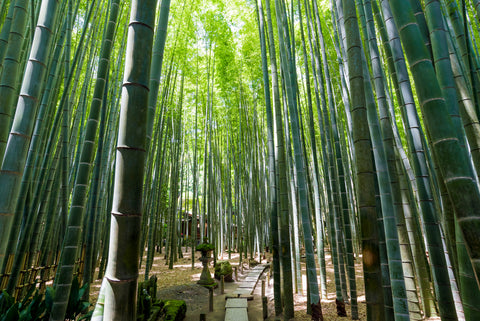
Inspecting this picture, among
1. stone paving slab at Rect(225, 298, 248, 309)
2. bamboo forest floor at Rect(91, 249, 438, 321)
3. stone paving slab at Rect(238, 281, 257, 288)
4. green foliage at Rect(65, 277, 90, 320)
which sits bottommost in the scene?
bamboo forest floor at Rect(91, 249, 438, 321)

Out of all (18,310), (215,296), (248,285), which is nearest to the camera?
(18,310)

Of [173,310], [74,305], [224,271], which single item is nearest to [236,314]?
[173,310]

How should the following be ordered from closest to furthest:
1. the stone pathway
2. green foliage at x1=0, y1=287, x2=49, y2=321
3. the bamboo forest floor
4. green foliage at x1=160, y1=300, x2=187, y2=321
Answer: green foliage at x1=0, y1=287, x2=49, y2=321, green foliage at x1=160, y1=300, x2=187, y2=321, the stone pathway, the bamboo forest floor

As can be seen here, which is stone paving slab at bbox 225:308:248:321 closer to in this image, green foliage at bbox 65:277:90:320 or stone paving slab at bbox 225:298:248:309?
stone paving slab at bbox 225:298:248:309

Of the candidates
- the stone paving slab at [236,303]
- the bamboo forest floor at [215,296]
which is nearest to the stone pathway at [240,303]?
the stone paving slab at [236,303]

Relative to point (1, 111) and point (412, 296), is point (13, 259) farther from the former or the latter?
point (412, 296)

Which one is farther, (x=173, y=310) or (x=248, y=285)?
(x=248, y=285)

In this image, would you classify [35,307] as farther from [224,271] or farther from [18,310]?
[224,271]

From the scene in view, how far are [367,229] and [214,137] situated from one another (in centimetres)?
715

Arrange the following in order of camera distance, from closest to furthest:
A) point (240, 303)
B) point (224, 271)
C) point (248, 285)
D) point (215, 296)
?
point (240, 303) < point (248, 285) < point (215, 296) < point (224, 271)

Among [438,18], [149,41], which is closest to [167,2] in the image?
[149,41]

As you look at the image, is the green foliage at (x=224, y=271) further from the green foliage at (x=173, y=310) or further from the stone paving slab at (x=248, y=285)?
the green foliage at (x=173, y=310)

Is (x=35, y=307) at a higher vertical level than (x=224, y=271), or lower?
higher

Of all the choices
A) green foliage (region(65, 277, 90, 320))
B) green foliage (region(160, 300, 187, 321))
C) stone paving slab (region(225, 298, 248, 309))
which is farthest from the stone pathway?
green foliage (region(65, 277, 90, 320))
